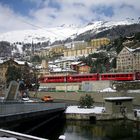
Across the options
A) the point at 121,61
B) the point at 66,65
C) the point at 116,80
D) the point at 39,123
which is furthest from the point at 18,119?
the point at 66,65

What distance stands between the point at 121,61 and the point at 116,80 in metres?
46.9

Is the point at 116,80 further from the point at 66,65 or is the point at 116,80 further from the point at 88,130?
the point at 66,65

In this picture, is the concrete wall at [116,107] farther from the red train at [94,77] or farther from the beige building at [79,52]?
the beige building at [79,52]

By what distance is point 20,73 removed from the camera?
83.6 m

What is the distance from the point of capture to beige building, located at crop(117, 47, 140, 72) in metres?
105

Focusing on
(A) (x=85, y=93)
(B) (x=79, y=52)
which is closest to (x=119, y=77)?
(A) (x=85, y=93)

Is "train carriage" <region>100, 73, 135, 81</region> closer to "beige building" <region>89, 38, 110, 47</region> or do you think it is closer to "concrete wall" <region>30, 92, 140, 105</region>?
"concrete wall" <region>30, 92, 140, 105</region>

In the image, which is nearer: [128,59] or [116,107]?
[116,107]

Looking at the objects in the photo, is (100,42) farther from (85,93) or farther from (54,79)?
(85,93)

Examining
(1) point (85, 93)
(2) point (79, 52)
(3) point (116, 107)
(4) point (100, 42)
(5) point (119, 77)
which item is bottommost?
(3) point (116, 107)

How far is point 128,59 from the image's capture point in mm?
107500

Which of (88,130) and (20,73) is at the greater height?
(20,73)

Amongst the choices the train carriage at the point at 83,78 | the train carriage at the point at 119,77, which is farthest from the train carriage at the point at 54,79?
the train carriage at the point at 119,77

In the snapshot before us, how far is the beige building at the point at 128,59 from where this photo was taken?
105094 millimetres
